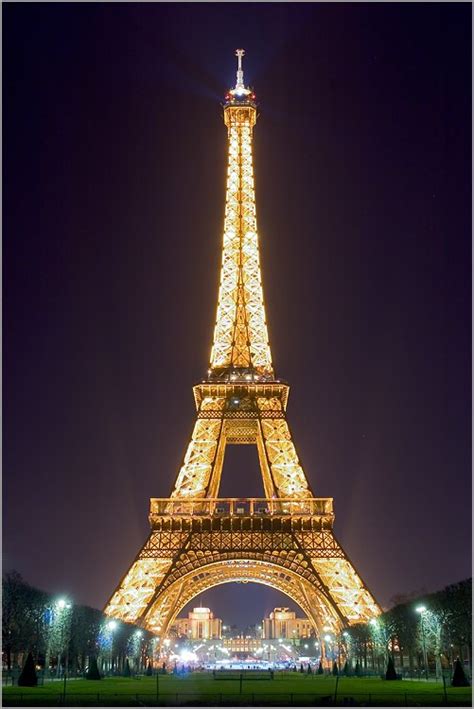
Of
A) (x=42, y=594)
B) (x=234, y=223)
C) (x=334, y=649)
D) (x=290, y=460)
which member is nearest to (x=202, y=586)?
(x=334, y=649)

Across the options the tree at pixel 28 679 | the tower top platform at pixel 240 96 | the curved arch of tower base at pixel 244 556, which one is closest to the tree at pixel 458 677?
the tree at pixel 28 679

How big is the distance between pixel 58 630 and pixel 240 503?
1978 cm

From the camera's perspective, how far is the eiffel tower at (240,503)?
61375 mm

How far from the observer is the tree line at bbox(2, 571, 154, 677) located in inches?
1914

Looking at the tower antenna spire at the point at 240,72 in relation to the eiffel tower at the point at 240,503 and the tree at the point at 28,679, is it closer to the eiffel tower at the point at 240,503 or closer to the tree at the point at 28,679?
the eiffel tower at the point at 240,503

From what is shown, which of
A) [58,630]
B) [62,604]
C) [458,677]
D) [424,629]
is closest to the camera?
[458,677]

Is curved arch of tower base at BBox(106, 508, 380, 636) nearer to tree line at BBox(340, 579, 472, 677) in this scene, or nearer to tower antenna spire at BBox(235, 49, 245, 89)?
tree line at BBox(340, 579, 472, 677)

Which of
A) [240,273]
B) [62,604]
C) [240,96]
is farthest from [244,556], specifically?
[240,96]

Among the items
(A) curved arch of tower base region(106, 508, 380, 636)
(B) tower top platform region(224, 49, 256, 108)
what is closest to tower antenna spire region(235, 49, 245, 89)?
(B) tower top platform region(224, 49, 256, 108)

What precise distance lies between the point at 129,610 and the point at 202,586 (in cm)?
1927

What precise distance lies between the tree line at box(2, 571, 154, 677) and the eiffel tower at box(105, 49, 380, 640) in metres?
2.52

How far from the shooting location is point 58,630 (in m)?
50.6

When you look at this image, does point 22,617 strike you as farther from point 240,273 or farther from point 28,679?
point 240,273

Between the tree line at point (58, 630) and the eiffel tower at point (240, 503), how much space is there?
2523 millimetres
